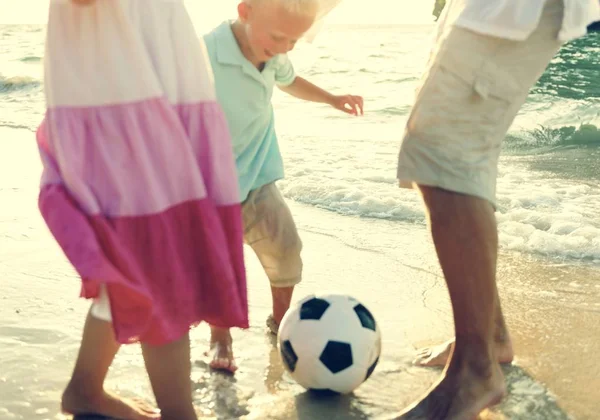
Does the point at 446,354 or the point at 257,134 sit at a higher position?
the point at 257,134

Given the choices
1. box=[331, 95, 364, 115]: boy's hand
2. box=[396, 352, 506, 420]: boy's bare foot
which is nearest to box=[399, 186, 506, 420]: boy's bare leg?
box=[396, 352, 506, 420]: boy's bare foot

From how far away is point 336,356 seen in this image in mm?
2820

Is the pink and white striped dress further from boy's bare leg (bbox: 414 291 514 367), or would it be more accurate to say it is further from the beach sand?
boy's bare leg (bbox: 414 291 514 367)

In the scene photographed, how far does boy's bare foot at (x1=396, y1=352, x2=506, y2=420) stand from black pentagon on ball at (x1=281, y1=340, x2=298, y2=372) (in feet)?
1.33

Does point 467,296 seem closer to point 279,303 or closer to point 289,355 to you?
point 289,355

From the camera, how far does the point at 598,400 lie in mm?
2867

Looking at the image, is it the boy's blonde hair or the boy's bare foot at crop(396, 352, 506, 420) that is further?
the boy's blonde hair

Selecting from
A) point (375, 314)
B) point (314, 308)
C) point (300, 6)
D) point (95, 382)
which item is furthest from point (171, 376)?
point (375, 314)

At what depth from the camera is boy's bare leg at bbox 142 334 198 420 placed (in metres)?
2.38

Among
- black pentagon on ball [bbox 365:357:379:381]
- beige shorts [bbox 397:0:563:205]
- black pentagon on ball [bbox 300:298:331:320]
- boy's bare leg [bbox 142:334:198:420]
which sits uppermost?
beige shorts [bbox 397:0:563:205]

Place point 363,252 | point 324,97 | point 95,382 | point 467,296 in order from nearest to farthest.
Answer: point 95,382 → point 467,296 → point 324,97 → point 363,252

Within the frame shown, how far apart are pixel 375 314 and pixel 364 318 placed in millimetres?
765

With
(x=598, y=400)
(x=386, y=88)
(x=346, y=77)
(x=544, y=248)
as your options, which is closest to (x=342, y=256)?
(x=544, y=248)

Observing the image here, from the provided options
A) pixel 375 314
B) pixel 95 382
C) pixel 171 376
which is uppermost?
pixel 171 376
